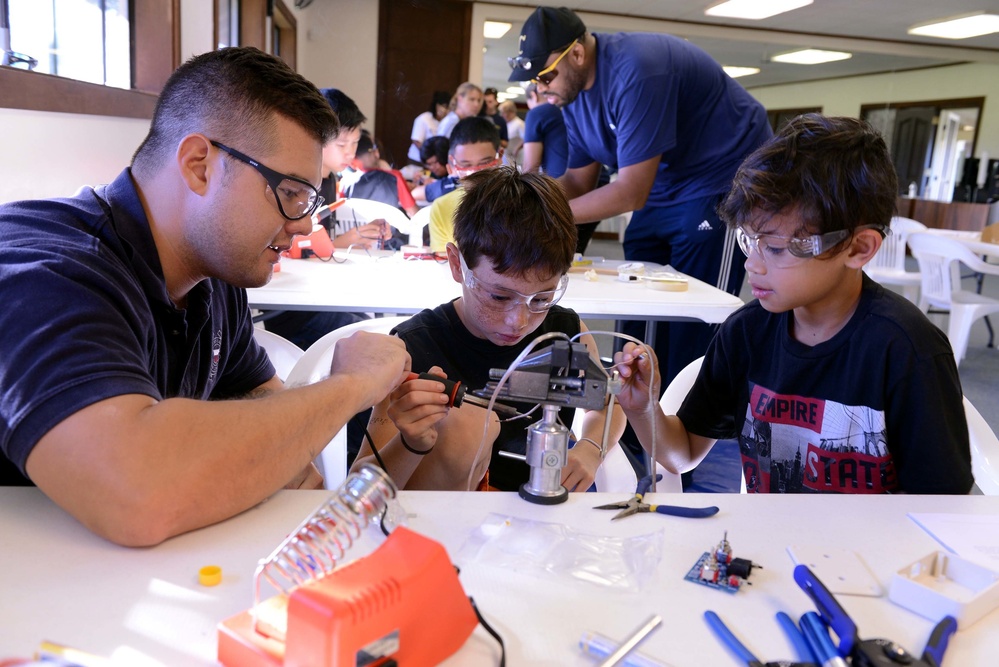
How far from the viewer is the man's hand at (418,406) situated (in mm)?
1232

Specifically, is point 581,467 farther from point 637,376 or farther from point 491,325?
point 491,325

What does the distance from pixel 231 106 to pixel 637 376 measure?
83 centimetres

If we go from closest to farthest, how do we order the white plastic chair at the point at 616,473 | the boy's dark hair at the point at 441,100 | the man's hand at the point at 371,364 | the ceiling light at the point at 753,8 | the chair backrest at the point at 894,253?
the man's hand at the point at 371,364 < the white plastic chair at the point at 616,473 < the chair backrest at the point at 894,253 < the boy's dark hair at the point at 441,100 < the ceiling light at the point at 753,8

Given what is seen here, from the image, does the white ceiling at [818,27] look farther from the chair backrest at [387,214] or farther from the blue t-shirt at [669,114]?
the blue t-shirt at [669,114]

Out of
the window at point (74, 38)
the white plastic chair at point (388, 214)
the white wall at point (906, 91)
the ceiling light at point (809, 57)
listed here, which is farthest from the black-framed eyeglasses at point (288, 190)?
the ceiling light at point (809, 57)

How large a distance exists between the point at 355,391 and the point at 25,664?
0.53 meters

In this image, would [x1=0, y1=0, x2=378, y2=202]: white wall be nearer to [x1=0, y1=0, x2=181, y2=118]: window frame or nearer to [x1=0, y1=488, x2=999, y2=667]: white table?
[x1=0, y1=0, x2=181, y2=118]: window frame

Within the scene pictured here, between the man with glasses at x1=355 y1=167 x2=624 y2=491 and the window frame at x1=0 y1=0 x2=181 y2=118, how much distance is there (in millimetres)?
1228

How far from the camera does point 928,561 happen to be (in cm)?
92

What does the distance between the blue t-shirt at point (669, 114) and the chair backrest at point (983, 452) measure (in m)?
1.82

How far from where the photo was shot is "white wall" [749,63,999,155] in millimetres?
12508

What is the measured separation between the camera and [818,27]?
10.6 m

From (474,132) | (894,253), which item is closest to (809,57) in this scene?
(894,253)

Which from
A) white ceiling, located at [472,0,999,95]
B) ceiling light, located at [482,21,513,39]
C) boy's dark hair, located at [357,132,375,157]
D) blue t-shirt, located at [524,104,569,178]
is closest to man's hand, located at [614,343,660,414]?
blue t-shirt, located at [524,104,569,178]
